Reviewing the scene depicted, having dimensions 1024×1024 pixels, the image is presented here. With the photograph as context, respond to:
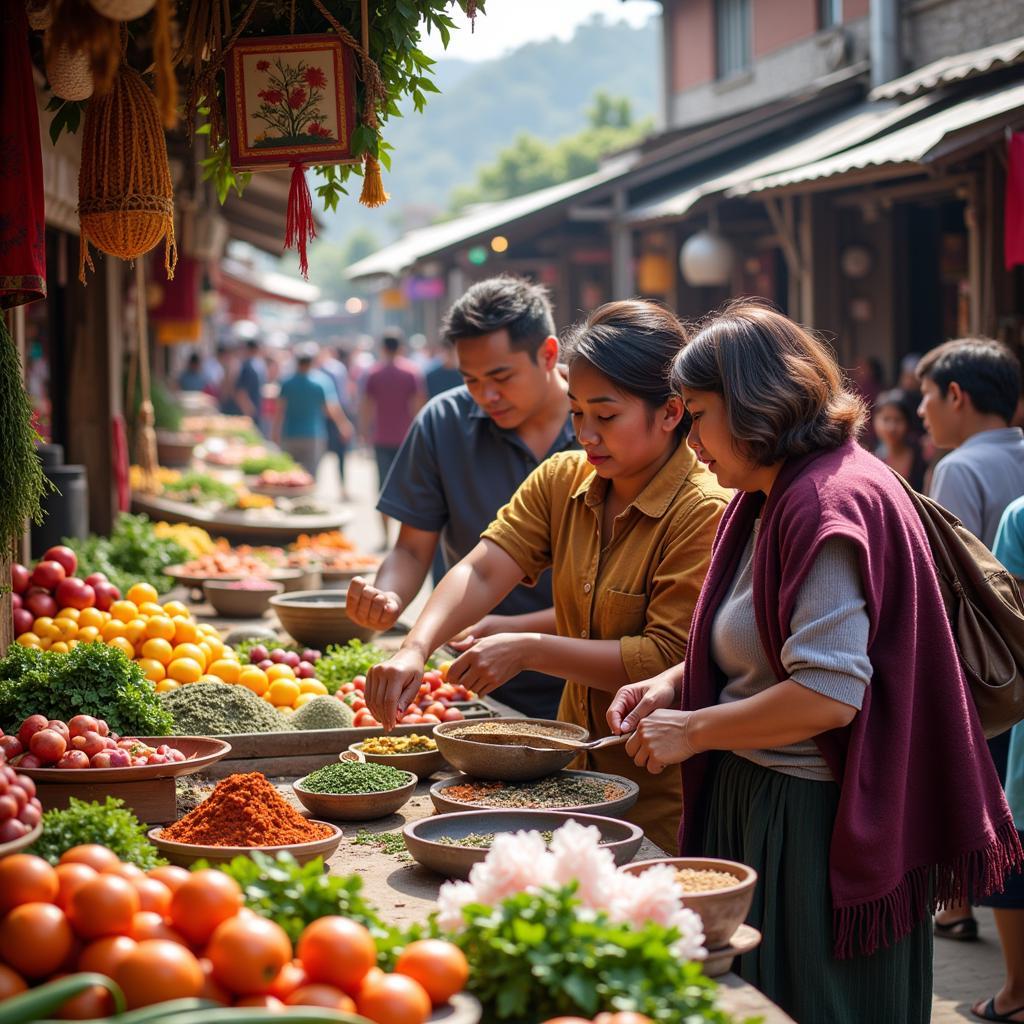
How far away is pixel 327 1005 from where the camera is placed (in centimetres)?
177

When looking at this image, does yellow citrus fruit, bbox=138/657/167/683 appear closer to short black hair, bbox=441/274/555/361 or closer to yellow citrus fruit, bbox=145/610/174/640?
yellow citrus fruit, bbox=145/610/174/640

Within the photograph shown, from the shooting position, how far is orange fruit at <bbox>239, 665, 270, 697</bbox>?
4.30 meters

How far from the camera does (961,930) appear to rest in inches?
202

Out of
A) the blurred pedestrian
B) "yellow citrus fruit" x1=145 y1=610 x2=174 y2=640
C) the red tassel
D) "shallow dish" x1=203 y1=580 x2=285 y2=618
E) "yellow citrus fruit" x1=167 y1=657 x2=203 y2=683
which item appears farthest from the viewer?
the blurred pedestrian

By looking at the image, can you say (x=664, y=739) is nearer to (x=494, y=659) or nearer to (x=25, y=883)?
(x=494, y=659)

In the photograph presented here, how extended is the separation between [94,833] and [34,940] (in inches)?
16.9

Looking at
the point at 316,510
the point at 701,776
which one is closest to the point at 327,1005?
the point at 701,776

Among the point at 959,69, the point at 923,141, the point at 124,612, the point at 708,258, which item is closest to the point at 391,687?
the point at 124,612

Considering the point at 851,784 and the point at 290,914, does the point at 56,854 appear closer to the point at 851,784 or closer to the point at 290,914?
the point at 290,914

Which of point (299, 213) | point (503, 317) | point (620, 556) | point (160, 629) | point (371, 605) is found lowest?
point (160, 629)

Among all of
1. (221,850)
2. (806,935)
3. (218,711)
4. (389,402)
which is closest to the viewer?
(221,850)

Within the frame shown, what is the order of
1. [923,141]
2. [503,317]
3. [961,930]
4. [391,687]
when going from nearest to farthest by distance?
[391,687] < [503,317] < [961,930] < [923,141]

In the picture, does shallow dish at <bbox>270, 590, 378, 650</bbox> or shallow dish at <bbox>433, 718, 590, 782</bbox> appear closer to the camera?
shallow dish at <bbox>433, 718, 590, 782</bbox>

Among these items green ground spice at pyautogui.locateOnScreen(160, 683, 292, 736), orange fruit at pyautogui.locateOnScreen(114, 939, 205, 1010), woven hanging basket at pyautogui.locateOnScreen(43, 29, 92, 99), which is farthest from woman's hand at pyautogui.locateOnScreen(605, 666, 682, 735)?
woven hanging basket at pyautogui.locateOnScreen(43, 29, 92, 99)
